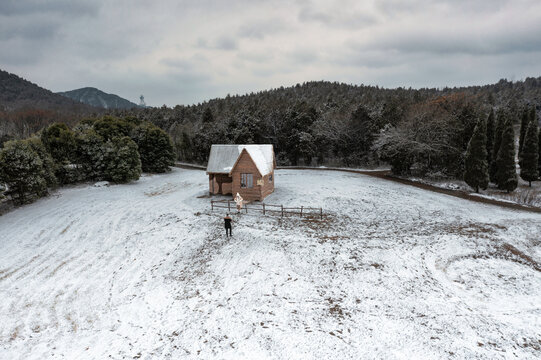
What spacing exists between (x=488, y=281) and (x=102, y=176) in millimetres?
45558

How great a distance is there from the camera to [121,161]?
38.7 m

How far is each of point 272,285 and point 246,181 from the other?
16.0 meters

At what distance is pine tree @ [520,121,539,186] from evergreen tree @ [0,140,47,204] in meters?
56.9

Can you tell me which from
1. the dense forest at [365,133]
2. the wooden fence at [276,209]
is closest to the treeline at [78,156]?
the dense forest at [365,133]

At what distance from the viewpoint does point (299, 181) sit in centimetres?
3781

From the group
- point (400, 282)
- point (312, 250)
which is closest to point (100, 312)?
point (312, 250)

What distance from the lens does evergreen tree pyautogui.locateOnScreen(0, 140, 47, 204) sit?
25859 mm

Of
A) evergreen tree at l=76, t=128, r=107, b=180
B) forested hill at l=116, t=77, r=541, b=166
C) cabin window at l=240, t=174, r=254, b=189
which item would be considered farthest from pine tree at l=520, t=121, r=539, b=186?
evergreen tree at l=76, t=128, r=107, b=180

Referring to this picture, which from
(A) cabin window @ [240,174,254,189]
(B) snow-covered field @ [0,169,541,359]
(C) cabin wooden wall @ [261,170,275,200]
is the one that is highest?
(A) cabin window @ [240,174,254,189]

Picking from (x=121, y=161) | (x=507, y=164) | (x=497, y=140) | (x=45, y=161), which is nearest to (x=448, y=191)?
(x=507, y=164)

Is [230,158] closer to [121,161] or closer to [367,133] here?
[121,161]

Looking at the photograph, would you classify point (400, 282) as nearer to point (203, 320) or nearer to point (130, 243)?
point (203, 320)

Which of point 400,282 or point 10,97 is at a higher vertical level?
point 10,97

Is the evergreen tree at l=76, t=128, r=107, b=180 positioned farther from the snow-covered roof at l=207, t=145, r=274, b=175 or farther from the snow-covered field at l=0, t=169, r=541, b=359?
the snow-covered roof at l=207, t=145, r=274, b=175
